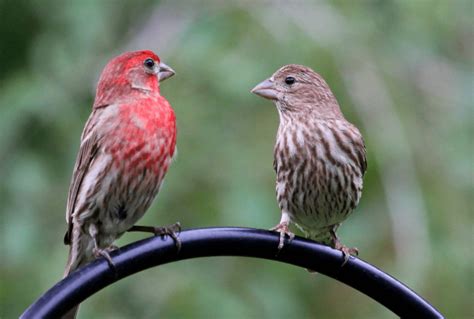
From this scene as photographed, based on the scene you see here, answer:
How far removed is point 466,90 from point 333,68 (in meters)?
1.10

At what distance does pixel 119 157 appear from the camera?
502 cm

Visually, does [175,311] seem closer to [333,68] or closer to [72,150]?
[72,150]

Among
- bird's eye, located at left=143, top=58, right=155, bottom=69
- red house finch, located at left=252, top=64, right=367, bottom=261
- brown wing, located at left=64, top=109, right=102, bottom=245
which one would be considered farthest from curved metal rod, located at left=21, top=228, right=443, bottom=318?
bird's eye, located at left=143, top=58, right=155, bottom=69

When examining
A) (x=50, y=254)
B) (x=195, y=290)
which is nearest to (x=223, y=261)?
(x=195, y=290)

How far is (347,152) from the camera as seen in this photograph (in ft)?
19.2

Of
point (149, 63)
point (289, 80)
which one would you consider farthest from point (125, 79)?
point (289, 80)

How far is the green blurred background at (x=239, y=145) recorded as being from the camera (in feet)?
20.2

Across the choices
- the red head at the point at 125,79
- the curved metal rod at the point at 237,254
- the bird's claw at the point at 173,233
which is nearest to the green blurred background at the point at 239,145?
the red head at the point at 125,79

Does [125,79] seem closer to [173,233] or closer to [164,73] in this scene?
[164,73]

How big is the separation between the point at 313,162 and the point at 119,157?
1146 millimetres

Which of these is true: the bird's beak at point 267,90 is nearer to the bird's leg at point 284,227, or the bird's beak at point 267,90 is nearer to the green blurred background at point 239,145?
the green blurred background at point 239,145

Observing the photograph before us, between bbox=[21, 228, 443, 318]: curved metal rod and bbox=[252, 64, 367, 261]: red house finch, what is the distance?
4.24ft

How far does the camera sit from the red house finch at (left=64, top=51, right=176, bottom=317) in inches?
197

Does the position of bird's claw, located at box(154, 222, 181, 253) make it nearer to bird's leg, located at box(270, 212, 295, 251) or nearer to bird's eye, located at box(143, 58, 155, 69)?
bird's leg, located at box(270, 212, 295, 251)
